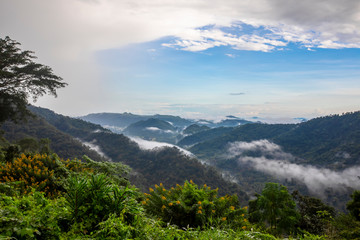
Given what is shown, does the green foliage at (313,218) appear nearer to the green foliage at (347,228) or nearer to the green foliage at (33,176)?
the green foliage at (347,228)

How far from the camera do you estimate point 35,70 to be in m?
18.9

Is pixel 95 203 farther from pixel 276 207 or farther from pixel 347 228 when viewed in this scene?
pixel 276 207

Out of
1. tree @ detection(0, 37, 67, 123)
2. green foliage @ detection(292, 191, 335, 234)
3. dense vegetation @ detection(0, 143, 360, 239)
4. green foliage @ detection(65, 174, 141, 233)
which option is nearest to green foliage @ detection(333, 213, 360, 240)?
green foliage @ detection(292, 191, 335, 234)

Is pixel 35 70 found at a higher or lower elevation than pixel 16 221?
higher

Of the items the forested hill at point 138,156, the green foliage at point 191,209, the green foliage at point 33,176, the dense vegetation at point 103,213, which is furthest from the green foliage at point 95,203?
the forested hill at point 138,156

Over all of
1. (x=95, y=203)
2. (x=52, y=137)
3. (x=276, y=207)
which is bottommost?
(x=52, y=137)

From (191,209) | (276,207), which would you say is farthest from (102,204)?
(276,207)

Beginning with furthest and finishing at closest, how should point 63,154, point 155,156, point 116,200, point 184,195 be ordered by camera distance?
point 155,156, point 63,154, point 184,195, point 116,200

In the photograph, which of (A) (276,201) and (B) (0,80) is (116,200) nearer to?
(A) (276,201)

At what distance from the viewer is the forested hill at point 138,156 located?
280ft

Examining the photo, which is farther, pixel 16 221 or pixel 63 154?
pixel 63 154

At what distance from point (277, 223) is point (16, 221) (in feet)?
54.8

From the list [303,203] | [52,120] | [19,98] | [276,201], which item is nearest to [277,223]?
[276,201]

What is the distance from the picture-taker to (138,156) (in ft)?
419
